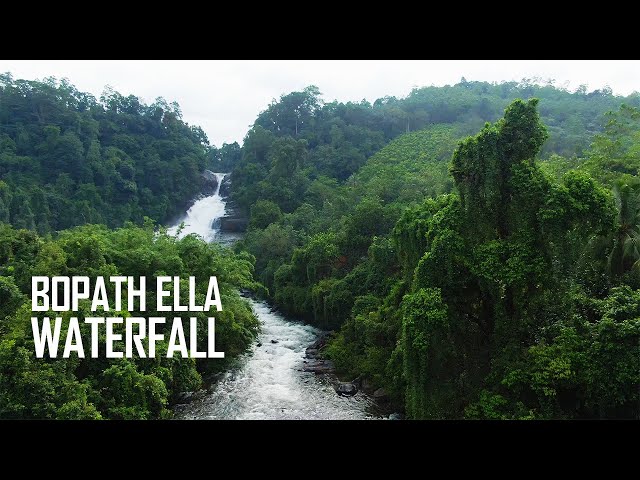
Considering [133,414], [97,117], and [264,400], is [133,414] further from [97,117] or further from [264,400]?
[97,117]

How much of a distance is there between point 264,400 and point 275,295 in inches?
403

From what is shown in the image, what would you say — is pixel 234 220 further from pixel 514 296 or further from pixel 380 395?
pixel 514 296

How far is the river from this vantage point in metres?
12.4

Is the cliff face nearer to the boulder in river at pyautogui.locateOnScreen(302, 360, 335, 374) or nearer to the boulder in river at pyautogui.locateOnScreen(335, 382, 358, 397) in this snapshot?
the boulder in river at pyautogui.locateOnScreen(302, 360, 335, 374)

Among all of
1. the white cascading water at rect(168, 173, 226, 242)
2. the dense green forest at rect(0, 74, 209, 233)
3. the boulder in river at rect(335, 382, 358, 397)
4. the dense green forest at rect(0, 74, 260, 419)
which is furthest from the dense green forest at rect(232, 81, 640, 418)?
the white cascading water at rect(168, 173, 226, 242)

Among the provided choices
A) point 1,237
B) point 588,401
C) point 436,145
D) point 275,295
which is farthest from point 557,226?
point 436,145

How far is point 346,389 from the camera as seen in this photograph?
45.3 ft

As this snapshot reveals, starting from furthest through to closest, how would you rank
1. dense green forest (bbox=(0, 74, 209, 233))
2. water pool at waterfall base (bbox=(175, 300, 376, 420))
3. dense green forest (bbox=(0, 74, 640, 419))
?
1. dense green forest (bbox=(0, 74, 209, 233))
2. water pool at waterfall base (bbox=(175, 300, 376, 420))
3. dense green forest (bbox=(0, 74, 640, 419))

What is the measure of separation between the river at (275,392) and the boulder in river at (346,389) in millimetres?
132

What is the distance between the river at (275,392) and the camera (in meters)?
12.4

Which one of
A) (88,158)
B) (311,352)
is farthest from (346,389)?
(88,158)

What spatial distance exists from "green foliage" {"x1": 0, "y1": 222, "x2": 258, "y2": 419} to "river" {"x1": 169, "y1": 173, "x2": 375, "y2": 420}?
2.11 ft

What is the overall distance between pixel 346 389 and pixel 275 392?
187cm
